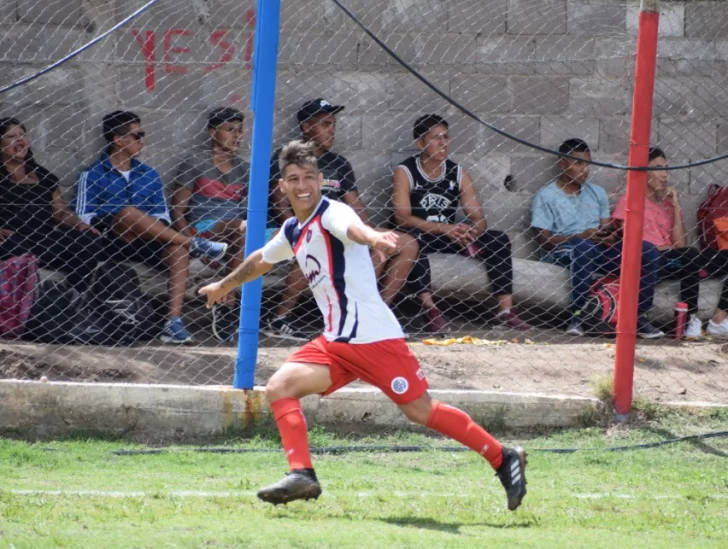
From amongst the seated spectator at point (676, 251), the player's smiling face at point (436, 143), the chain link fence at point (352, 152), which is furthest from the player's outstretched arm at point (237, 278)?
the seated spectator at point (676, 251)

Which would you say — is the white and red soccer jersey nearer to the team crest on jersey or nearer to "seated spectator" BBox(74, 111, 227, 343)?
the team crest on jersey

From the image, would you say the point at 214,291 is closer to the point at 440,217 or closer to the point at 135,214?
the point at 135,214

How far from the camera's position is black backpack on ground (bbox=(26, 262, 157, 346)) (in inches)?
292

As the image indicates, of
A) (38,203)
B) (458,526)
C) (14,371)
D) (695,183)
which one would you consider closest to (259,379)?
(14,371)

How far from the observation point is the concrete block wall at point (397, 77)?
857cm

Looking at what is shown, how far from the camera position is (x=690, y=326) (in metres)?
8.68

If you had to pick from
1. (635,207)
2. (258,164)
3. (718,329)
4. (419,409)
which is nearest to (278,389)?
(419,409)

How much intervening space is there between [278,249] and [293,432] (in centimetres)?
83

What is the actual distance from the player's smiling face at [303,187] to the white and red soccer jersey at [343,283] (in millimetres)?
40

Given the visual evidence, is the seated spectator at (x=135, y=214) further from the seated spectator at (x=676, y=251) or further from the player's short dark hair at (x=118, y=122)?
the seated spectator at (x=676, y=251)

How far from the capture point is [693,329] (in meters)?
8.67

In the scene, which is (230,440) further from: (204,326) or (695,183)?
(695,183)

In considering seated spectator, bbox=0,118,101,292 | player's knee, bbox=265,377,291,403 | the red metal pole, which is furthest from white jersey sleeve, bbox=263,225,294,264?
seated spectator, bbox=0,118,101,292

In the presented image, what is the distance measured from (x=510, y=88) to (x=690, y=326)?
7.55ft
